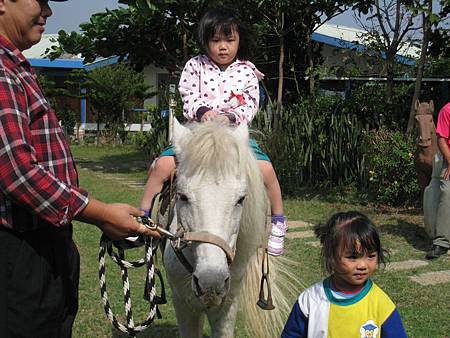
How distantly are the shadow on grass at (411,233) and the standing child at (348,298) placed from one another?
4365 mm

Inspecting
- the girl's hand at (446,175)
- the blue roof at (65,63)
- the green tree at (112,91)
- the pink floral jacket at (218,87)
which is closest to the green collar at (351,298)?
the pink floral jacket at (218,87)

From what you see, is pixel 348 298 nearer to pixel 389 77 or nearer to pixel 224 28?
pixel 224 28

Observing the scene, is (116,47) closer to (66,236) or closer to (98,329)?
(98,329)

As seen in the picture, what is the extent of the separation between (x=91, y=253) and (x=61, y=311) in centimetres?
456

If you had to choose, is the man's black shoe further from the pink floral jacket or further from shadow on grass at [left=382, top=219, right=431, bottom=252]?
the pink floral jacket

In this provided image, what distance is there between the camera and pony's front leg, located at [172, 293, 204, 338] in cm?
319

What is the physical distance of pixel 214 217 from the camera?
2377 millimetres

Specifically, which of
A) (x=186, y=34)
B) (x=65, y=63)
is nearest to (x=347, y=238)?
(x=186, y=34)

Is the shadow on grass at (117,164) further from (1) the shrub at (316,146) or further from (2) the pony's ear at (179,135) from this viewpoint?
(2) the pony's ear at (179,135)

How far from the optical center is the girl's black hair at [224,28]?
350cm

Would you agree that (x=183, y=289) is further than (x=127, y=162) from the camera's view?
No

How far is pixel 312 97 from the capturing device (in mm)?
10680

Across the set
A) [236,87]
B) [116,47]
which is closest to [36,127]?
[236,87]

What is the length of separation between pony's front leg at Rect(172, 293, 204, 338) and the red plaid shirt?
4.94ft
